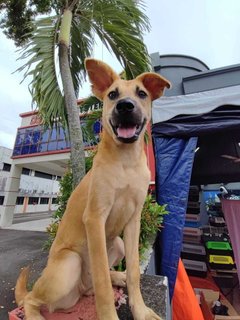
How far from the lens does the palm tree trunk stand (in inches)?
105

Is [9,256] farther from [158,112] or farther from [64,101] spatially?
[158,112]

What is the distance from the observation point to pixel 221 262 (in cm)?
387

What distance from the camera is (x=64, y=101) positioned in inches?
127

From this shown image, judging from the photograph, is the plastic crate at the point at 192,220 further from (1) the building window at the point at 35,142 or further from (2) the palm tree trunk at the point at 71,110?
(1) the building window at the point at 35,142

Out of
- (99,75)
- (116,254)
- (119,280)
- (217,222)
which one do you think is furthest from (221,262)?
(99,75)

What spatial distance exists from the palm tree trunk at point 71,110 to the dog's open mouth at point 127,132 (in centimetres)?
147

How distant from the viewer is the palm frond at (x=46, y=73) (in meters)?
3.04

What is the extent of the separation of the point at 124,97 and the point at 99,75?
313 mm

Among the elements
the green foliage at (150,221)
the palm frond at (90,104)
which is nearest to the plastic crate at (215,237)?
the green foliage at (150,221)

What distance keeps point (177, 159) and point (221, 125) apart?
2.06 ft

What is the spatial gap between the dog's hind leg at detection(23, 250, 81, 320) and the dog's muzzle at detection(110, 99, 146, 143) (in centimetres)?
70

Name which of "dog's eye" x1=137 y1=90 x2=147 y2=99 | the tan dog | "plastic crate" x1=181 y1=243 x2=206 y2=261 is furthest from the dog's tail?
"plastic crate" x1=181 y1=243 x2=206 y2=261

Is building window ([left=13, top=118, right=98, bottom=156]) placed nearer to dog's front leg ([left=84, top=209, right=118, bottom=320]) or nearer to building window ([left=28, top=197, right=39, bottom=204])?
dog's front leg ([left=84, top=209, right=118, bottom=320])

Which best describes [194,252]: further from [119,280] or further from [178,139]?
[119,280]
